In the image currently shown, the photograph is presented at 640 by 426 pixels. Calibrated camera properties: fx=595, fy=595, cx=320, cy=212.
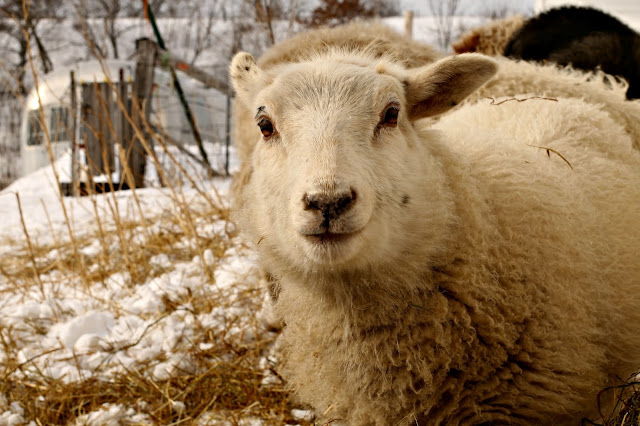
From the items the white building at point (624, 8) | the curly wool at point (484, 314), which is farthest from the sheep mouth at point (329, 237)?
the white building at point (624, 8)

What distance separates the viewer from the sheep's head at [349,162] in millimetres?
1977

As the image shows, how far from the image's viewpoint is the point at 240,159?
16.0 feet

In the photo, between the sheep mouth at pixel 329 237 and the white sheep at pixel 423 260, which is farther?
the white sheep at pixel 423 260

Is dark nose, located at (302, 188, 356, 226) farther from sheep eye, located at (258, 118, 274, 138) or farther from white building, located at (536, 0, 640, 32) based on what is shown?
white building, located at (536, 0, 640, 32)

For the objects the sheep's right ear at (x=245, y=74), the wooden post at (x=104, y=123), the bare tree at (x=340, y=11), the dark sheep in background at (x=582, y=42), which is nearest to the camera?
the sheep's right ear at (x=245, y=74)

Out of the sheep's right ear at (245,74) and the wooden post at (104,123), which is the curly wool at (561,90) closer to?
the sheep's right ear at (245,74)

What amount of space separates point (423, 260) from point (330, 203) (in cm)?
57

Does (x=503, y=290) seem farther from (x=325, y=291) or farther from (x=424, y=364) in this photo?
(x=325, y=291)

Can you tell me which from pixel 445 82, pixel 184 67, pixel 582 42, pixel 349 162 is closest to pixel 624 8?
pixel 582 42

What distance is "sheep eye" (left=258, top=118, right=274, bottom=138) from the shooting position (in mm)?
2518

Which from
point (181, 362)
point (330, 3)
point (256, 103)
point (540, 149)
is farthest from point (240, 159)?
point (330, 3)

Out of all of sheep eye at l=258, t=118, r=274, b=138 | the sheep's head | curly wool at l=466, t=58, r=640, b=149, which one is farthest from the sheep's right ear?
curly wool at l=466, t=58, r=640, b=149

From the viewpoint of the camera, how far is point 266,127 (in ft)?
8.29

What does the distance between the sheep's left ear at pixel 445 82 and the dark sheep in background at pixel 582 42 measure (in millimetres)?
3020
